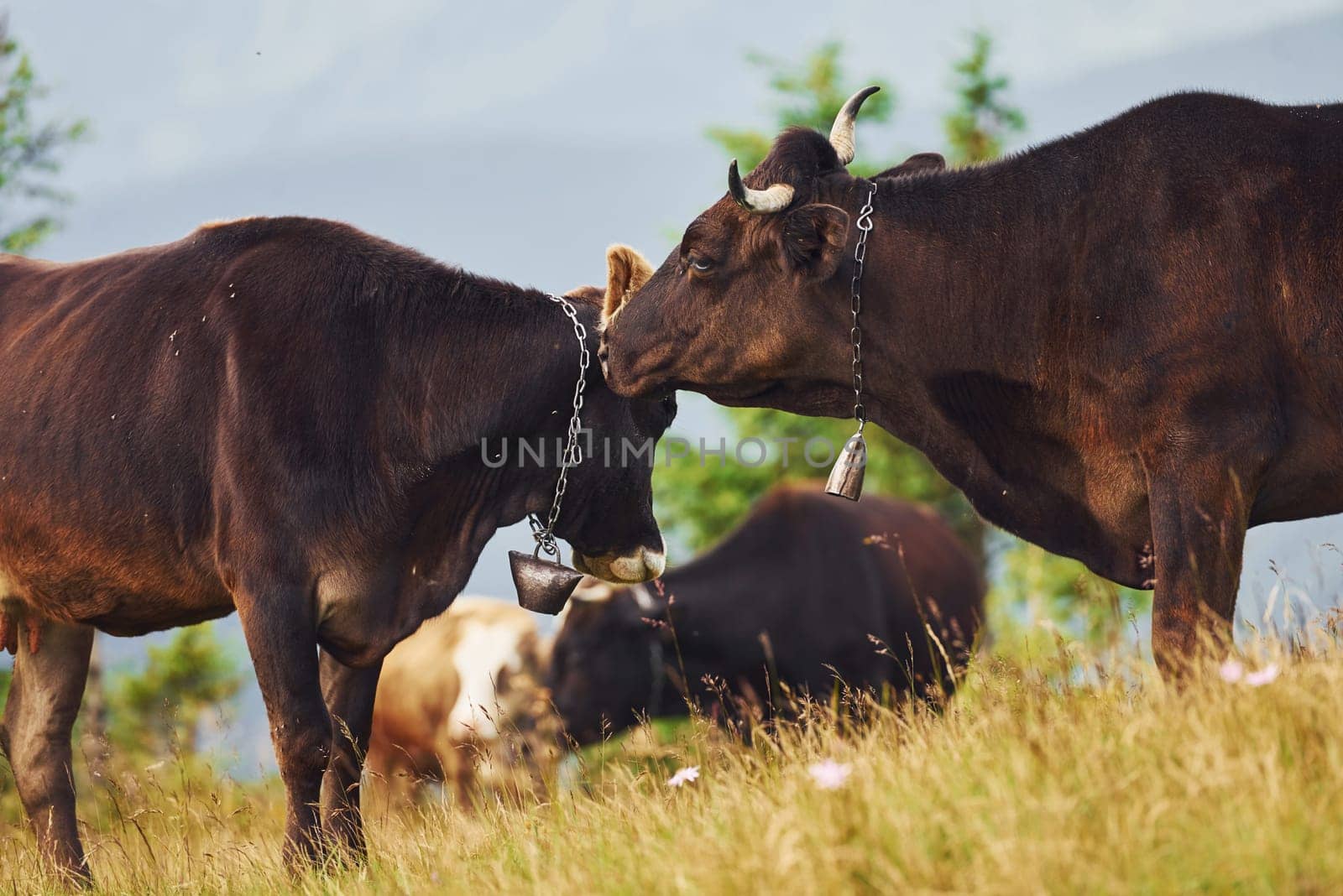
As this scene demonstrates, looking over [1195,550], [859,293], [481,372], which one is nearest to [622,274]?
[481,372]

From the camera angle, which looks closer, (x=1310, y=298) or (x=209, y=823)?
(x=1310, y=298)

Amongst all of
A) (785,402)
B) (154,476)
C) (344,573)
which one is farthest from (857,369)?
(154,476)

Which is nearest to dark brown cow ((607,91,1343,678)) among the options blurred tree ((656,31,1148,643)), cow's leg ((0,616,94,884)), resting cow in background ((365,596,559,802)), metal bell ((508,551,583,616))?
metal bell ((508,551,583,616))

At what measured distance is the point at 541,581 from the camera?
6836mm

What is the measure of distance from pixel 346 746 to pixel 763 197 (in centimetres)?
311

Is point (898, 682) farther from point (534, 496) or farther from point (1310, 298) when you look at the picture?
point (1310, 298)

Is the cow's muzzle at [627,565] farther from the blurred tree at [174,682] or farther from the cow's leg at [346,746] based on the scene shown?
the blurred tree at [174,682]

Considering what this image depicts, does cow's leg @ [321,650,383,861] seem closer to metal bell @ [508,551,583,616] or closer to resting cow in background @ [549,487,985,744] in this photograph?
metal bell @ [508,551,583,616]

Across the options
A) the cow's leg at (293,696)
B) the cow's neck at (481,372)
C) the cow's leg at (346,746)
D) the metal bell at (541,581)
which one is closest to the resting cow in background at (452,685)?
the metal bell at (541,581)

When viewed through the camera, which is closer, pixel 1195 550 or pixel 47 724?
pixel 1195 550

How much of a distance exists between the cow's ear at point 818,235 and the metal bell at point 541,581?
1950 millimetres

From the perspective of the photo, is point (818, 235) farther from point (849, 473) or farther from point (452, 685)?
point (452, 685)

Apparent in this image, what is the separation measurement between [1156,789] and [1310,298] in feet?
7.88

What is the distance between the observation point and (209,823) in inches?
405
